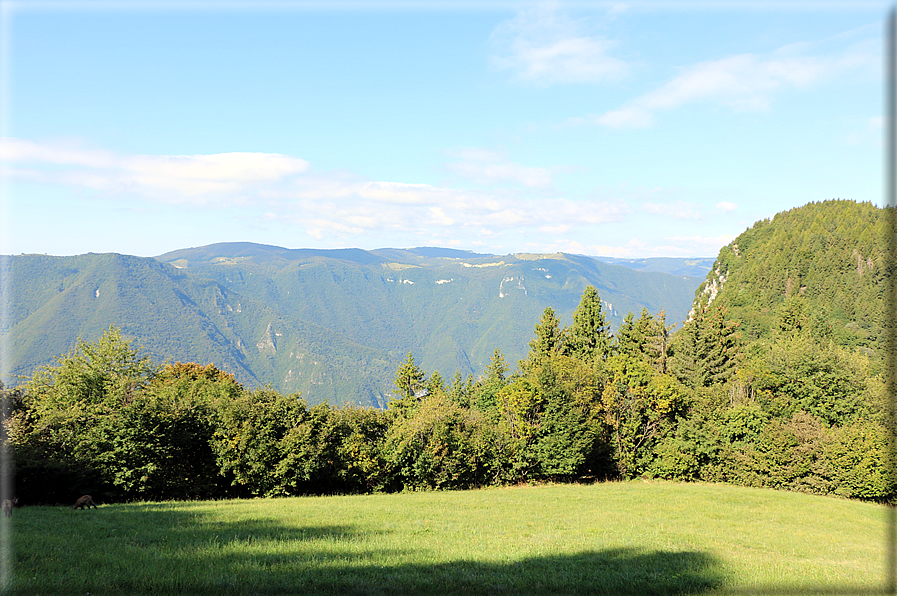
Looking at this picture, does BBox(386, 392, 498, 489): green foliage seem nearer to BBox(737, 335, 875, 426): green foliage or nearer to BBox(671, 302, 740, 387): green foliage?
BBox(737, 335, 875, 426): green foliage

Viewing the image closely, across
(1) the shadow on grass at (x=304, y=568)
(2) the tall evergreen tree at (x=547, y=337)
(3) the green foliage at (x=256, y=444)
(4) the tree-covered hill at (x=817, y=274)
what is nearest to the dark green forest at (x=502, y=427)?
(3) the green foliage at (x=256, y=444)

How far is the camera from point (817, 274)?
13800 cm

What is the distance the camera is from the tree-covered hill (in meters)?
115

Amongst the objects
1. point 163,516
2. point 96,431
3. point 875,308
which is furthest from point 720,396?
point 875,308

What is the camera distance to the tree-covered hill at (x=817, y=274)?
115438 mm

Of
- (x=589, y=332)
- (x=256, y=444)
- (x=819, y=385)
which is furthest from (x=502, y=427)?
(x=819, y=385)

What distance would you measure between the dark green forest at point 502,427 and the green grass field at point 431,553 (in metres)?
12.0

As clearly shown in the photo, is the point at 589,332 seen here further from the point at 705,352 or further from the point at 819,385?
the point at 819,385

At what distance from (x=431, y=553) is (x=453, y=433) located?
32516 millimetres

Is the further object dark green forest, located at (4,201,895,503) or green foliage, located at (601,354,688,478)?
green foliage, located at (601,354,688,478)

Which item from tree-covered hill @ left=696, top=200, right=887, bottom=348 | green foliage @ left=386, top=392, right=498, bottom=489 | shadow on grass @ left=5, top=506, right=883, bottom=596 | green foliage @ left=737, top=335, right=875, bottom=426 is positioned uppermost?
tree-covered hill @ left=696, top=200, right=887, bottom=348

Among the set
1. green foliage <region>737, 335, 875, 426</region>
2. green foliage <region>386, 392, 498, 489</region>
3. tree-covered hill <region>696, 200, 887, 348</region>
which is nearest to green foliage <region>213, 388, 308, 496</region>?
green foliage <region>386, 392, 498, 489</region>

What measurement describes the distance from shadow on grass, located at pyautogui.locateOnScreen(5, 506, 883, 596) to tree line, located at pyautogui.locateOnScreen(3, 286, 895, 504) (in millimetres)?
18479

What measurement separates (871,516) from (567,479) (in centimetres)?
2472
